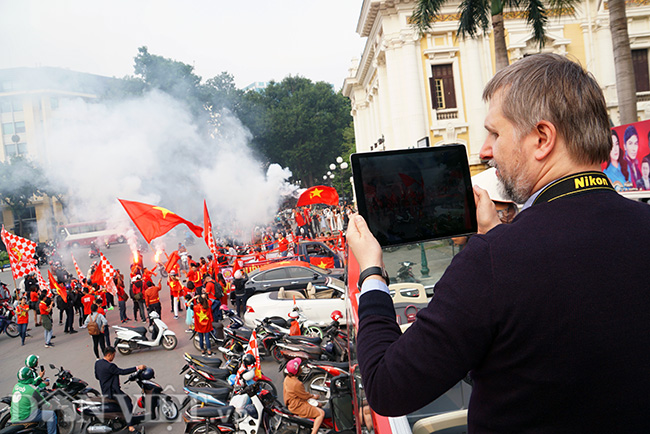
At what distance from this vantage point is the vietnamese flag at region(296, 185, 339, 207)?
20.5 meters

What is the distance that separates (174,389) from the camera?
8.45 m

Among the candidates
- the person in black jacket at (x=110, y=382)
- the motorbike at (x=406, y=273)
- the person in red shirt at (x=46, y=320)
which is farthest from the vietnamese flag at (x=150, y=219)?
the motorbike at (x=406, y=273)

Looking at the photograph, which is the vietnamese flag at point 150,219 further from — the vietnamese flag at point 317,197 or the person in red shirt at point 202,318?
the vietnamese flag at point 317,197

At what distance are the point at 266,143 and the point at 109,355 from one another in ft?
174

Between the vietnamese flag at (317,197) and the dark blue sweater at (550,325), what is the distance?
19327 mm

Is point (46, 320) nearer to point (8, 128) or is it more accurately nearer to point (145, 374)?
point (145, 374)

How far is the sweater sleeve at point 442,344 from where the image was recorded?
101cm

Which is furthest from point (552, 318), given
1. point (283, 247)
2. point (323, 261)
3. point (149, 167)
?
point (149, 167)

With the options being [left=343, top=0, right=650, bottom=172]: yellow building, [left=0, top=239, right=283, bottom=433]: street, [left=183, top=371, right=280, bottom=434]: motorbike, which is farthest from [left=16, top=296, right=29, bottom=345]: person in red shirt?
[left=343, top=0, right=650, bottom=172]: yellow building

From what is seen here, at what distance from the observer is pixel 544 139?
119 cm

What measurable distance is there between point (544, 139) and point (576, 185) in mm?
149

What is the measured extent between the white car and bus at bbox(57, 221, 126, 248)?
111 ft

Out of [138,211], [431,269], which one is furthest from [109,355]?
[138,211]

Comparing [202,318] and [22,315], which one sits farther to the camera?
[22,315]
